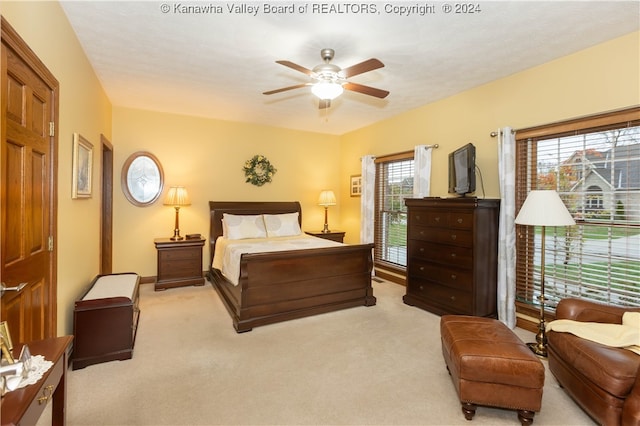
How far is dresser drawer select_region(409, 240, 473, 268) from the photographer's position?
3.38 metres

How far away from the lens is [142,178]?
4.81 metres

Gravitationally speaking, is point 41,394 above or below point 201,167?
below

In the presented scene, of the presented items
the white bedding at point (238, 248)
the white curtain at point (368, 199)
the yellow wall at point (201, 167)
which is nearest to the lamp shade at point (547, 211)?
the white bedding at point (238, 248)

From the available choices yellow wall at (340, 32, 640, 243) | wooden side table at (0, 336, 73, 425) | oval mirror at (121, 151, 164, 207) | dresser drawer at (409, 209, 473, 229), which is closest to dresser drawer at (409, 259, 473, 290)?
dresser drawer at (409, 209, 473, 229)

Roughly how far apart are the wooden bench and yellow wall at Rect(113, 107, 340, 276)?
233 centimetres

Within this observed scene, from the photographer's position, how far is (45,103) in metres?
2.09

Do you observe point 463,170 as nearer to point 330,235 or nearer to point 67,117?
point 330,235

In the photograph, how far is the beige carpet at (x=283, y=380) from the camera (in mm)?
1931

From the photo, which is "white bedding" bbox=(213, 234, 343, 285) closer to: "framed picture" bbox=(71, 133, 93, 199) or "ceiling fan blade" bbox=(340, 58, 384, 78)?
"framed picture" bbox=(71, 133, 93, 199)

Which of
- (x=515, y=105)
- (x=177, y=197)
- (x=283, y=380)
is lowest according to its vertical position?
(x=283, y=380)

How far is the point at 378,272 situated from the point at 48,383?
15.9 feet

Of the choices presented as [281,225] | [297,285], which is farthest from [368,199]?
[297,285]

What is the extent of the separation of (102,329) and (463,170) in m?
3.91

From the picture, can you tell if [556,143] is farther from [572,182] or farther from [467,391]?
[467,391]
